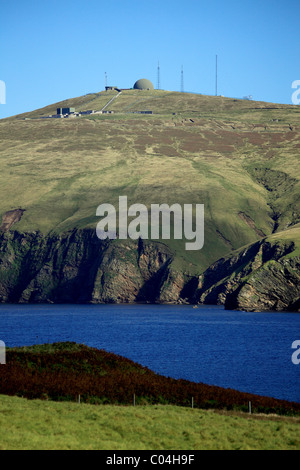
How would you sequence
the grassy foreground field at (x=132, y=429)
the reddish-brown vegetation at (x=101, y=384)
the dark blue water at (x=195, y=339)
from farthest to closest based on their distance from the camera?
the dark blue water at (x=195, y=339) → the reddish-brown vegetation at (x=101, y=384) → the grassy foreground field at (x=132, y=429)

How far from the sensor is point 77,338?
12888 cm

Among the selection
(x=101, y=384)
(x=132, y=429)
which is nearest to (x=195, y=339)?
(x=101, y=384)

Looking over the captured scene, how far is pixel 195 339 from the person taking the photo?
129625mm

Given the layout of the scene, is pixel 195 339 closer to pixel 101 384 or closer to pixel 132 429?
pixel 101 384

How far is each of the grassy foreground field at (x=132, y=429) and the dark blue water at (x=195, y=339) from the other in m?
24.4

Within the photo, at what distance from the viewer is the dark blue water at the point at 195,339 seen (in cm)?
8344

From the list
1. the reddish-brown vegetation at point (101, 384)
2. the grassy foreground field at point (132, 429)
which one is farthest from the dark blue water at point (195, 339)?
the grassy foreground field at point (132, 429)

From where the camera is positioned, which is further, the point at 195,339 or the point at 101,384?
the point at 195,339

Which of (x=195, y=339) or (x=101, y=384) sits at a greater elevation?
(x=101, y=384)

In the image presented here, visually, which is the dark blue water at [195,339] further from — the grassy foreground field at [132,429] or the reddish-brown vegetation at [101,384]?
the grassy foreground field at [132,429]

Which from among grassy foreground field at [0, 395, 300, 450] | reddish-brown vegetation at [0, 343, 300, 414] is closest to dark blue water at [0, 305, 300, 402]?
reddish-brown vegetation at [0, 343, 300, 414]

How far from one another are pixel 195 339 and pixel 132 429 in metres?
89.5
